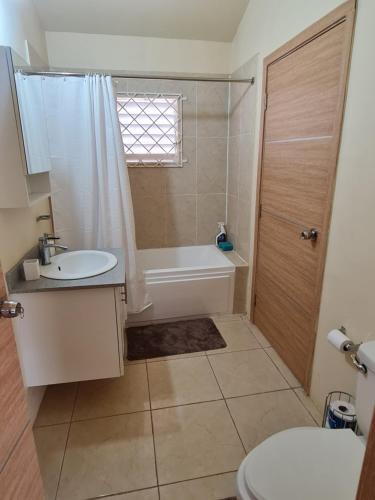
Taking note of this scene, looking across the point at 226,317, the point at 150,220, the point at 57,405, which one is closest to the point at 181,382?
the point at 57,405

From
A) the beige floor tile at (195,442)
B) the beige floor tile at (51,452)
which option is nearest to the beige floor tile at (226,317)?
the beige floor tile at (195,442)

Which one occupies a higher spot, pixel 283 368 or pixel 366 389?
pixel 366 389

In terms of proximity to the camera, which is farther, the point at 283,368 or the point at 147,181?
the point at 147,181

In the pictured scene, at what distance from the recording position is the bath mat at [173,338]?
2.24 m

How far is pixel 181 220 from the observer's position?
307 cm

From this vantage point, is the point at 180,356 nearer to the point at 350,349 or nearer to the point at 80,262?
the point at 80,262

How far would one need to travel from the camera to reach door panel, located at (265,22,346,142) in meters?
1.44

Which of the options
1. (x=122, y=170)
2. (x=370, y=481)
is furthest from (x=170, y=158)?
(x=370, y=481)

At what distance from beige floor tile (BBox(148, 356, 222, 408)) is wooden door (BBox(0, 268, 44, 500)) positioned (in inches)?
40.0

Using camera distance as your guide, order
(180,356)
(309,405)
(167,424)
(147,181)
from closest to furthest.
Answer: (167,424), (309,405), (180,356), (147,181)

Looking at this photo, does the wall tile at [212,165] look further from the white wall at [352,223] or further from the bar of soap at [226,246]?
the white wall at [352,223]

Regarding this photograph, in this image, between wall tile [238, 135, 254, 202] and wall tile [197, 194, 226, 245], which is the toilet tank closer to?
wall tile [238, 135, 254, 202]

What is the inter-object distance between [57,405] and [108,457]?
19.0 inches

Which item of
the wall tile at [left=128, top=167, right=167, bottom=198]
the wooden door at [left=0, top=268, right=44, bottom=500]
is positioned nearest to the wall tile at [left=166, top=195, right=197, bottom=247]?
the wall tile at [left=128, top=167, right=167, bottom=198]
